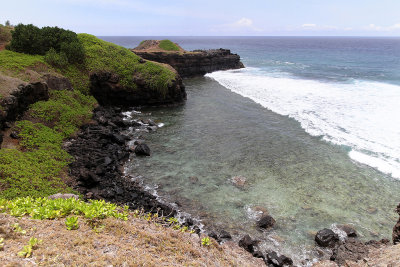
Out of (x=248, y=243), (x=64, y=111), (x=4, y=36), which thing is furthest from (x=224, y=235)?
(x=4, y=36)

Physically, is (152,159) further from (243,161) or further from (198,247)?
(198,247)

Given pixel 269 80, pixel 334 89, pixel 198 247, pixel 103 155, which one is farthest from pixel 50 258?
pixel 269 80

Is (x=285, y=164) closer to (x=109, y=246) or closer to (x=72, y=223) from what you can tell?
(x=109, y=246)

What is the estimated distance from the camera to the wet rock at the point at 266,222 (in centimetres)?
1268

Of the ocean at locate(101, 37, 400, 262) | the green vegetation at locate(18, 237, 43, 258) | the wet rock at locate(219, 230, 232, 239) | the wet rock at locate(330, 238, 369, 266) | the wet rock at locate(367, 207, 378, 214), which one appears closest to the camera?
the green vegetation at locate(18, 237, 43, 258)

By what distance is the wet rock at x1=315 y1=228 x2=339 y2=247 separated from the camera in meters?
11.6

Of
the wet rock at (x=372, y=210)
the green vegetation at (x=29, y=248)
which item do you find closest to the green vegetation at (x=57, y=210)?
the green vegetation at (x=29, y=248)

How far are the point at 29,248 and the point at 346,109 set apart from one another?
32357 mm

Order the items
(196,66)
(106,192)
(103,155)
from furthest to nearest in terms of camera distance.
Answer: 1. (196,66)
2. (103,155)
3. (106,192)

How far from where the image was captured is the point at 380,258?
8758 millimetres

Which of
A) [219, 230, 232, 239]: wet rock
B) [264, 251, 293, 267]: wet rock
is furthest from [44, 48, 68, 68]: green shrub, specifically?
[264, 251, 293, 267]: wet rock

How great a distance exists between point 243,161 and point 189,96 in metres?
21.9

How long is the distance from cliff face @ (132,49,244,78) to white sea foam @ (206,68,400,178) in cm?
1227

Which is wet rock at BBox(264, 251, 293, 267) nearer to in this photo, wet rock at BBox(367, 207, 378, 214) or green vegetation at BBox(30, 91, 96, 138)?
wet rock at BBox(367, 207, 378, 214)
